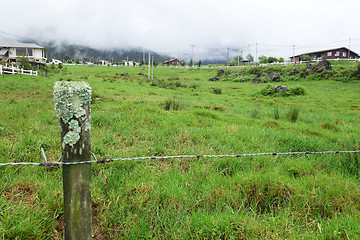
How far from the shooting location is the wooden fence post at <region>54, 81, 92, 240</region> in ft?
5.90

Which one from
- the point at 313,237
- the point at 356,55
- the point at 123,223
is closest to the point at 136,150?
the point at 123,223

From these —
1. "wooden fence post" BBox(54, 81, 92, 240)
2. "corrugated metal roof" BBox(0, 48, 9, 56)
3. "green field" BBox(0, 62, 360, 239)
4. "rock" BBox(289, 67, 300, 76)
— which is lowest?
"green field" BBox(0, 62, 360, 239)

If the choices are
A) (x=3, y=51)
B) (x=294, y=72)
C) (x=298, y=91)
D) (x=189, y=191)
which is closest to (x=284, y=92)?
(x=298, y=91)

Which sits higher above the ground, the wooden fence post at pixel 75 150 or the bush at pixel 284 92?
the bush at pixel 284 92

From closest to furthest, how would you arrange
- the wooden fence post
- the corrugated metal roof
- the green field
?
the wooden fence post → the green field → the corrugated metal roof

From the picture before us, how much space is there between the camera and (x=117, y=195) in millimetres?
3141

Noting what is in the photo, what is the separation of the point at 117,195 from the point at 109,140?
110 inches

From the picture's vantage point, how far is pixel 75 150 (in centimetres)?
189

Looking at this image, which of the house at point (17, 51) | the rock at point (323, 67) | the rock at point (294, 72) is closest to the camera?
the rock at point (323, 67)

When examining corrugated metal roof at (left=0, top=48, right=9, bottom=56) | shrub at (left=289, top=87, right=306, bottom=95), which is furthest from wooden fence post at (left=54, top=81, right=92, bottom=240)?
corrugated metal roof at (left=0, top=48, right=9, bottom=56)

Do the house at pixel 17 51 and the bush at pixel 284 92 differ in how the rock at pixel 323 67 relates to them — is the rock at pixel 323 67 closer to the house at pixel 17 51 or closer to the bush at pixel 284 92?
the bush at pixel 284 92

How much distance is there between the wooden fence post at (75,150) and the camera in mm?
1800

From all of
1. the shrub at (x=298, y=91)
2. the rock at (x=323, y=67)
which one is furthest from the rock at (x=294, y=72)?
the shrub at (x=298, y=91)

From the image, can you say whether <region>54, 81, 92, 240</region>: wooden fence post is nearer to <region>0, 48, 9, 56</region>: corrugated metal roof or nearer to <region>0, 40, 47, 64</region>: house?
<region>0, 40, 47, 64</region>: house
